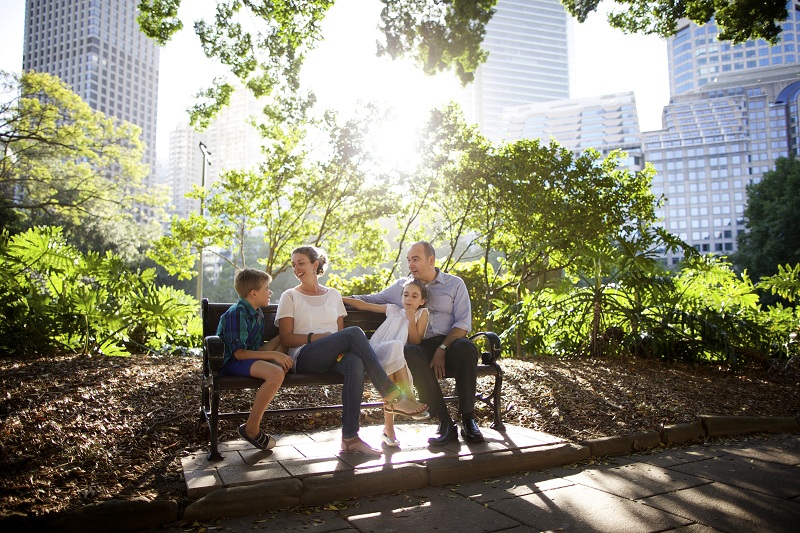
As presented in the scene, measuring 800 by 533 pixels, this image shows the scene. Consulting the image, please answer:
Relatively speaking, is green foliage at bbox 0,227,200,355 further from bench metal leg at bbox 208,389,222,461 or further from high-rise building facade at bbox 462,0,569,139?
high-rise building facade at bbox 462,0,569,139

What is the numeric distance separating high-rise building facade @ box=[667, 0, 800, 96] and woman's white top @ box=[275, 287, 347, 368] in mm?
162020

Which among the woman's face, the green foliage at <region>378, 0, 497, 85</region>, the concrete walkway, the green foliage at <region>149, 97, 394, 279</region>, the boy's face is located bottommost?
the concrete walkway

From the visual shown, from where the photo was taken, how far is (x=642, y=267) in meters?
7.98

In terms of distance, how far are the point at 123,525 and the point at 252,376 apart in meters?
1.18

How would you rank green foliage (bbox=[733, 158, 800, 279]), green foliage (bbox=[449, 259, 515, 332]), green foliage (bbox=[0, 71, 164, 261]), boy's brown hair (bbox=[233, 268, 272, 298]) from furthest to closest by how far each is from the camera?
1. green foliage (bbox=[733, 158, 800, 279])
2. green foliage (bbox=[0, 71, 164, 261])
3. green foliage (bbox=[449, 259, 515, 332])
4. boy's brown hair (bbox=[233, 268, 272, 298])

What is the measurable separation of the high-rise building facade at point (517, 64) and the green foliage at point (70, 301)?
188m

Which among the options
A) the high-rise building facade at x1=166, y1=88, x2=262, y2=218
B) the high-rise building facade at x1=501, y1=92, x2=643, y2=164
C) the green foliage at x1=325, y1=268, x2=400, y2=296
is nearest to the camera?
the green foliage at x1=325, y1=268, x2=400, y2=296

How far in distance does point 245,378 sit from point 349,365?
2.15 feet

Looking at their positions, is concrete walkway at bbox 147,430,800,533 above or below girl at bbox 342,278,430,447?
below

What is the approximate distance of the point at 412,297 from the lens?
414 cm

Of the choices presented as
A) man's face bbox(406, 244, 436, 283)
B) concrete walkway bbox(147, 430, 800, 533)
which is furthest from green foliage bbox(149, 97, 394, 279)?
concrete walkway bbox(147, 430, 800, 533)

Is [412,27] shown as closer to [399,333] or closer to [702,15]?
[702,15]

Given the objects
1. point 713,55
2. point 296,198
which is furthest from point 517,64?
point 296,198

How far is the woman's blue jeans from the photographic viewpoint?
375 cm
